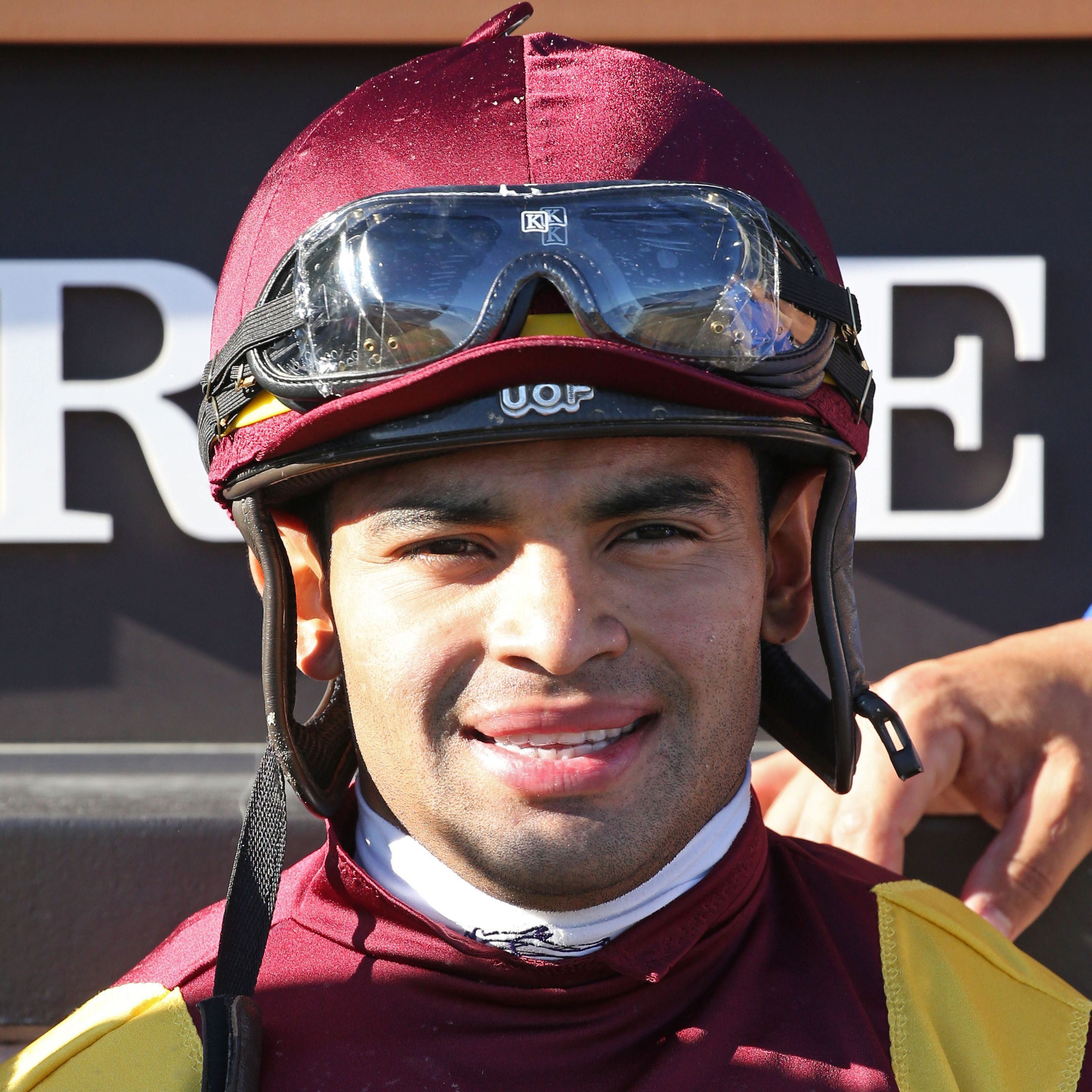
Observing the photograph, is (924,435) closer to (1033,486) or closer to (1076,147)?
(1033,486)

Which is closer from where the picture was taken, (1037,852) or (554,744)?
(554,744)

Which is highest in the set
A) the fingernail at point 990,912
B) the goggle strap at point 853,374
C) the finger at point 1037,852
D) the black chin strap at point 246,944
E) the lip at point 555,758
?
the goggle strap at point 853,374

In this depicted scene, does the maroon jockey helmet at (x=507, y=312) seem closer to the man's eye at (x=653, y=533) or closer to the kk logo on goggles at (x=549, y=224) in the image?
the kk logo on goggles at (x=549, y=224)

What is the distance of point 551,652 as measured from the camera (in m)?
1.30

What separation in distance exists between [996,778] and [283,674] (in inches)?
51.0

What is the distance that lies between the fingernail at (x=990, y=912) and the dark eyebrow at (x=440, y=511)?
124 cm

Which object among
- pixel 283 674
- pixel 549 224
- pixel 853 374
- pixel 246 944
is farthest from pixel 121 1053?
pixel 853 374

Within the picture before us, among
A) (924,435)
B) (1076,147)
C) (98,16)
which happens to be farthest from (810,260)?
(98,16)

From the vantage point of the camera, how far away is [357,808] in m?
1.68

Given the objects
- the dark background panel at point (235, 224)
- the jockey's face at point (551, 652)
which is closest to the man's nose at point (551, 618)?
the jockey's face at point (551, 652)

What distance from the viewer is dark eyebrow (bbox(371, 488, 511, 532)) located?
53.6 inches

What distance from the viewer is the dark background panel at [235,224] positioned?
2904mm

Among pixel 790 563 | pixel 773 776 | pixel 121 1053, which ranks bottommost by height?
pixel 773 776

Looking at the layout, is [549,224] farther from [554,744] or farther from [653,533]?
[554,744]
